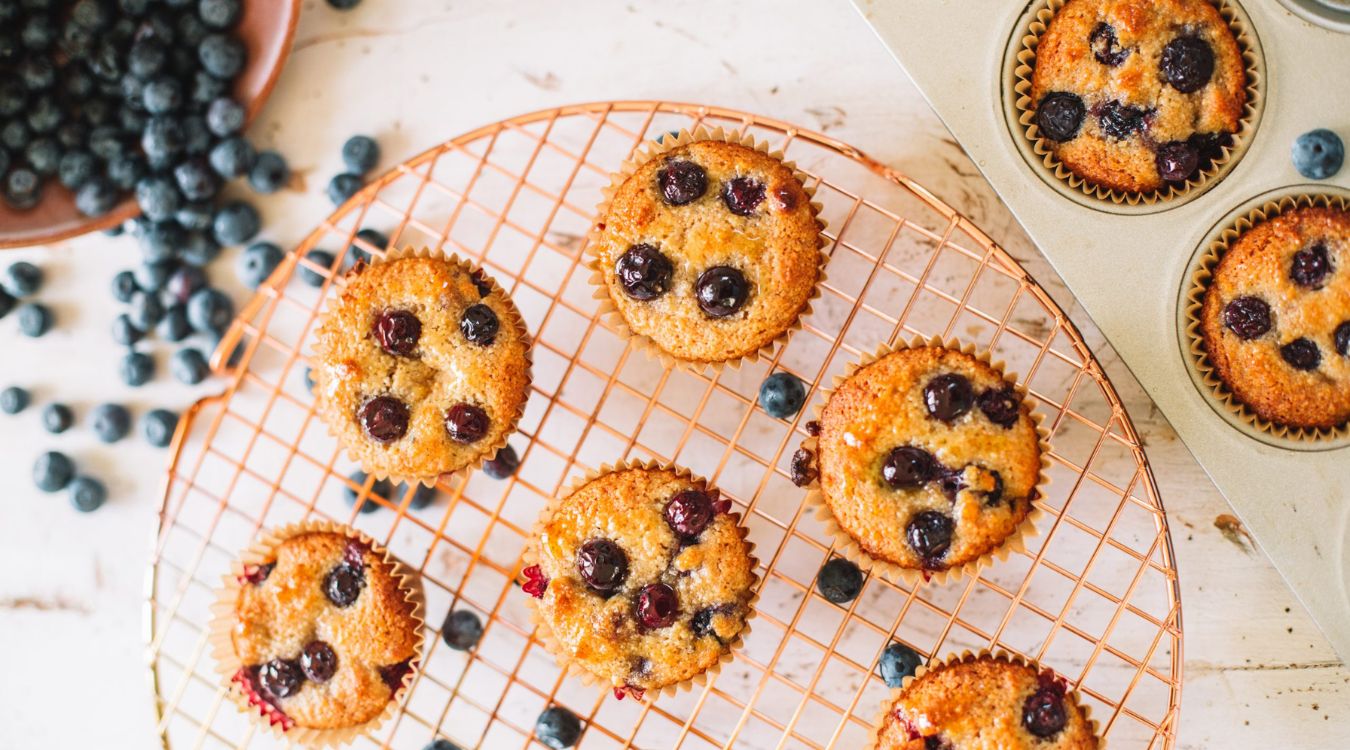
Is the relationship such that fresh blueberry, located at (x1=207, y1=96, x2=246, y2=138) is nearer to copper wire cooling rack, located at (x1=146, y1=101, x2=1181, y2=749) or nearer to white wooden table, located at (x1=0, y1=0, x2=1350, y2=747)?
white wooden table, located at (x1=0, y1=0, x2=1350, y2=747)

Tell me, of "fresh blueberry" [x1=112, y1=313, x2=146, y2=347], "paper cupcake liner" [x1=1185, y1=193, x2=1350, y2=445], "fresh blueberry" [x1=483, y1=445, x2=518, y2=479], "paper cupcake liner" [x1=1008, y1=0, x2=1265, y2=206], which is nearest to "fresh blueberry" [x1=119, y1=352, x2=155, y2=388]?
"fresh blueberry" [x1=112, y1=313, x2=146, y2=347]

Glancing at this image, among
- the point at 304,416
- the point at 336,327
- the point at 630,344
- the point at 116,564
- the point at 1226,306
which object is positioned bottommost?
the point at 116,564

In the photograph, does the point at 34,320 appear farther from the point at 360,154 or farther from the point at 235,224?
the point at 360,154

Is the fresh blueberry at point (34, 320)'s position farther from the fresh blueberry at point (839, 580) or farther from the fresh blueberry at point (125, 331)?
the fresh blueberry at point (839, 580)

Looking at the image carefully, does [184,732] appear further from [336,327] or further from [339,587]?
[336,327]

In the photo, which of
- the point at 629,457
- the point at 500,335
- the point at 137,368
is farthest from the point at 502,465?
the point at 137,368

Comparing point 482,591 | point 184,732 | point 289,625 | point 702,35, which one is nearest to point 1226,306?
point 702,35
